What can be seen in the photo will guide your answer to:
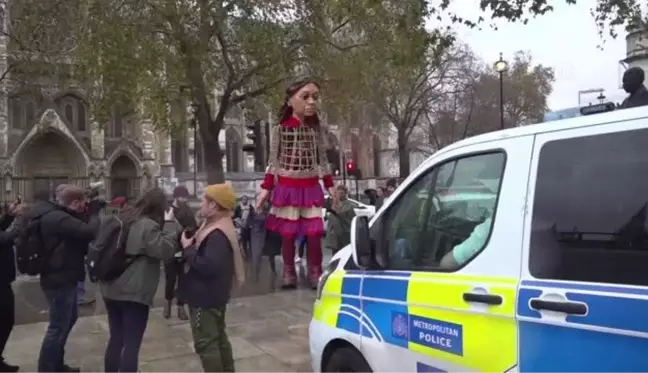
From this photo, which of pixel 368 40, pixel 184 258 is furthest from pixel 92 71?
pixel 184 258

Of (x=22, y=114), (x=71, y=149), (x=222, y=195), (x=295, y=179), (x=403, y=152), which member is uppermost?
(x=22, y=114)

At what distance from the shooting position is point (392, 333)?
3619mm

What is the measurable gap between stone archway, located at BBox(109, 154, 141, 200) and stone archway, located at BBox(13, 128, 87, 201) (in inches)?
91.2

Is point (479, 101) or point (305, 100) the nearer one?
point (305, 100)

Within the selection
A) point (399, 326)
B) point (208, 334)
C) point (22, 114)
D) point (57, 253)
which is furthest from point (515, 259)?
point (22, 114)

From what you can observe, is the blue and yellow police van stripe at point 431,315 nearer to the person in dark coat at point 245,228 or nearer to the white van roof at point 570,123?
the white van roof at point 570,123

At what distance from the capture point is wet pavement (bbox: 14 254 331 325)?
8.82m

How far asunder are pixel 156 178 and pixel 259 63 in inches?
1175

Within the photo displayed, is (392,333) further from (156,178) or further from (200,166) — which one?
(200,166)

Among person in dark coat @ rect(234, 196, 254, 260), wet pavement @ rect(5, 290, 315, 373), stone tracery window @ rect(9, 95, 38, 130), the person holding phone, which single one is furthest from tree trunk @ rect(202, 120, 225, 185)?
stone tracery window @ rect(9, 95, 38, 130)

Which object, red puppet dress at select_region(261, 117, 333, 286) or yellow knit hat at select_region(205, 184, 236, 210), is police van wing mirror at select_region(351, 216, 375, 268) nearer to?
yellow knit hat at select_region(205, 184, 236, 210)

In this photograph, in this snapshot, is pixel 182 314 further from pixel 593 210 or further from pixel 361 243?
pixel 593 210

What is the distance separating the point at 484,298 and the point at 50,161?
136ft

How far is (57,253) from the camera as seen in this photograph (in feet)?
18.0
